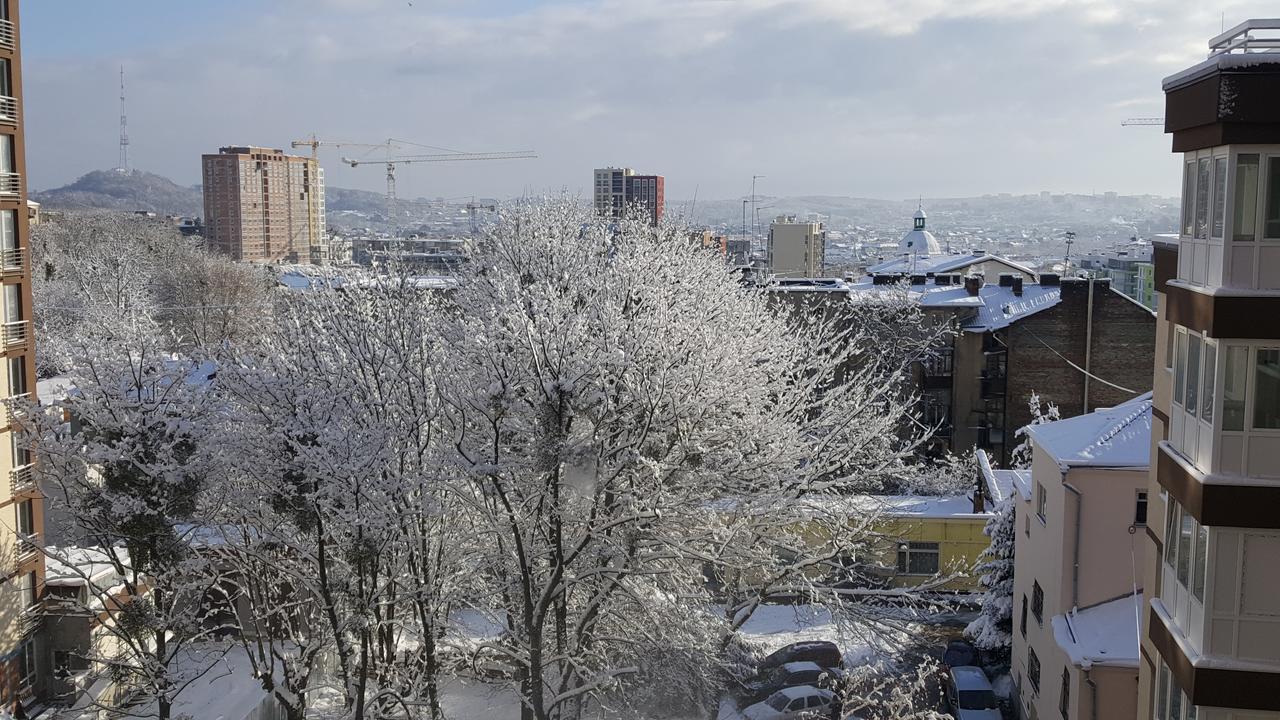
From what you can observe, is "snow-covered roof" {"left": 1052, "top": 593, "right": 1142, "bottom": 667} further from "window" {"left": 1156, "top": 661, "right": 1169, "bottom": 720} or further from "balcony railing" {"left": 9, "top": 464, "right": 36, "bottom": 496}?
"balcony railing" {"left": 9, "top": 464, "right": 36, "bottom": 496}

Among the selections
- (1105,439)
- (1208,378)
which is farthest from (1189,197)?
(1105,439)

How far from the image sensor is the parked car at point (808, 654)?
1842 cm

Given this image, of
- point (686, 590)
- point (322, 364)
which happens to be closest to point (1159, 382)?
point (686, 590)

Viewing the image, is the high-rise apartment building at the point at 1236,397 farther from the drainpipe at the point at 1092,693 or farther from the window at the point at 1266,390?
the drainpipe at the point at 1092,693

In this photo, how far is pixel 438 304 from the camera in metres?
19.5

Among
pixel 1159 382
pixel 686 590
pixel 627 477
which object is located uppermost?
pixel 1159 382

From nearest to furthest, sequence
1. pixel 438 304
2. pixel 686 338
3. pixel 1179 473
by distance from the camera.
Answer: pixel 1179 473 → pixel 686 338 → pixel 438 304

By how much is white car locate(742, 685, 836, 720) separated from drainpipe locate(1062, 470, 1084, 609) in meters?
4.12

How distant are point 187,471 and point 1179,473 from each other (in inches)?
451

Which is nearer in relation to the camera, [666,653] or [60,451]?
[666,653]

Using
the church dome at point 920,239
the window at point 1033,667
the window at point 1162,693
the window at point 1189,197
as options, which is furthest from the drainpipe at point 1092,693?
the church dome at point 920,239

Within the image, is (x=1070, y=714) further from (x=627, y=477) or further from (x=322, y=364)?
(x=322, y=364)

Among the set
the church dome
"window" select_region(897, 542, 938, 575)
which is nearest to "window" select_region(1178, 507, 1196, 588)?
"window" select_region(897, 542, 938, 575)

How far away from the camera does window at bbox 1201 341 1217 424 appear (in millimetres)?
7684
